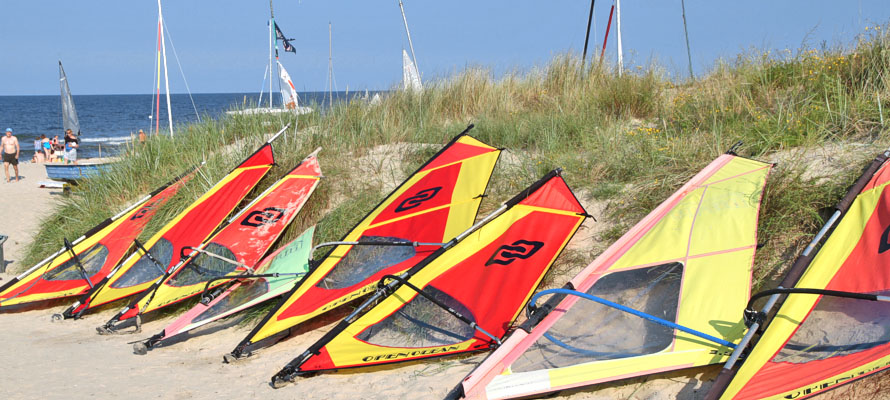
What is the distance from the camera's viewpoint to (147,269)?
5.92 m

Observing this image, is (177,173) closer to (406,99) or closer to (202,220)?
(202,220)

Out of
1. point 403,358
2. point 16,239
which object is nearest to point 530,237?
point 403,358

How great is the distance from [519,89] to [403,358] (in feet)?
18.5

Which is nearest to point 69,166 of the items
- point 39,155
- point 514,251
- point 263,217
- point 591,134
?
point 263,217

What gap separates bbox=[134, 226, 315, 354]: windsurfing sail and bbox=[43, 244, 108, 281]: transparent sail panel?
1962 mm

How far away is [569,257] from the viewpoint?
15.4ft

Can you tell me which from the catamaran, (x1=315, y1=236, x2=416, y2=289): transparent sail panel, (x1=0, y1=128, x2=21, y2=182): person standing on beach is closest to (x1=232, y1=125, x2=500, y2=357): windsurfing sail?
(x1=315, y1=236, x2=416, y2=289): transparent sail panel

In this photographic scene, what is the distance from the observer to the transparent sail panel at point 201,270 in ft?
18.0

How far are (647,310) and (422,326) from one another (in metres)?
1.36

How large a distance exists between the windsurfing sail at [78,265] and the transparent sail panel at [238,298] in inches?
74.2

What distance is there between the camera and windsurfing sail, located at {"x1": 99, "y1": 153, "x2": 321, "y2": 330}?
5359 millimetres

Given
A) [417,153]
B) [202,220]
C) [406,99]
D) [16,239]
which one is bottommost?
[16,239]

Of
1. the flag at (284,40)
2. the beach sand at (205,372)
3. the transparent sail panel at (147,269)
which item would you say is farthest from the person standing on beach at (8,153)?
the transparent sail panel at (147,269)

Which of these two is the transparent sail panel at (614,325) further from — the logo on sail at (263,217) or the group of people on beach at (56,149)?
the group of people on beach at (56,149)
